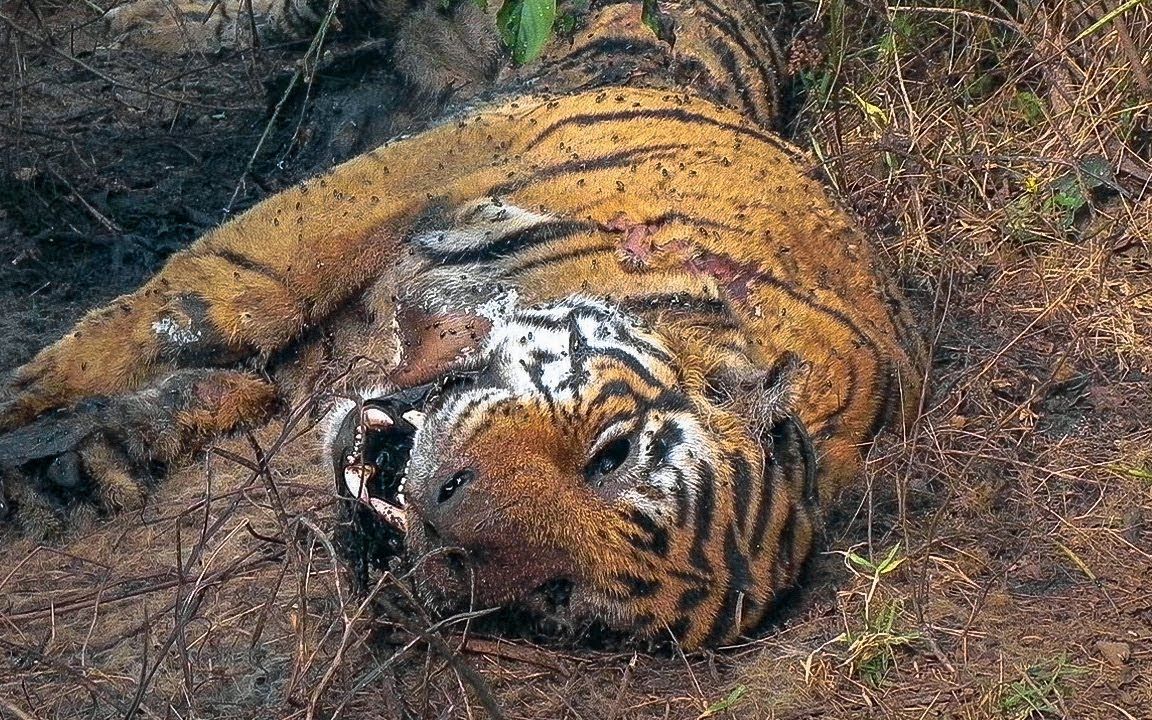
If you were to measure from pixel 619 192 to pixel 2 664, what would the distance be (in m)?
2.00

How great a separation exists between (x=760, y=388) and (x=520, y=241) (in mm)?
854

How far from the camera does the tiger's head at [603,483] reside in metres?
2.88

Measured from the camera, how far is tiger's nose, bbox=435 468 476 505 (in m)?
2.91

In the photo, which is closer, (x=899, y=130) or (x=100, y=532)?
(x=100, y=532)

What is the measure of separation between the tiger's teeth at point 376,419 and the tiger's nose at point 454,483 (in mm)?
404

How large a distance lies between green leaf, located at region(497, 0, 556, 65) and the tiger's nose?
0.90 meters

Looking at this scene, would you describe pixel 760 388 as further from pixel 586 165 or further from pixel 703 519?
pixel 586 165

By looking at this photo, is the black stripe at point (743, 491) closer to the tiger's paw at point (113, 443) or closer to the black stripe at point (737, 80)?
the tiger's paw at point (113, 443)

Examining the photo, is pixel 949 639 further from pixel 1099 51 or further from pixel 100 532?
pixel 1099 51

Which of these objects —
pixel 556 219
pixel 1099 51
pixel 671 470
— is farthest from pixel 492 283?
pixel 1099 51

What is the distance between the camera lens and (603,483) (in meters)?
3.04

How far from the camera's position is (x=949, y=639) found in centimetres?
308

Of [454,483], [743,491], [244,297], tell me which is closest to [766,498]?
[743,491]

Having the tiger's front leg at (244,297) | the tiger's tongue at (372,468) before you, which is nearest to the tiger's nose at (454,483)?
the tiger's tongue at (372,468)
